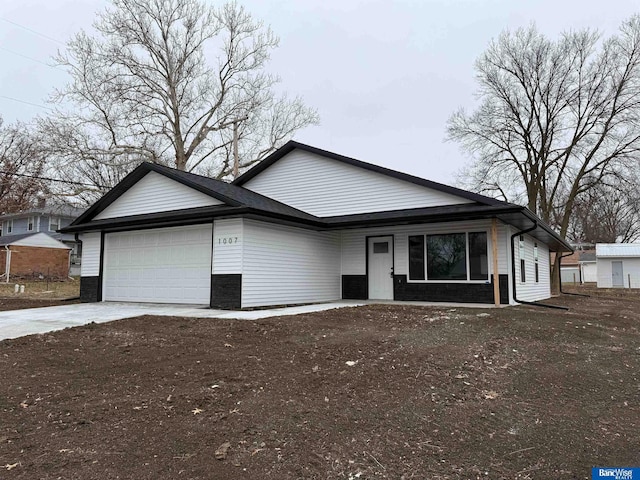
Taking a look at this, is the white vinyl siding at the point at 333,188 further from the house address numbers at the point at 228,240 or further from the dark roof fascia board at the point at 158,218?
the house address numbers at the point at 228,240

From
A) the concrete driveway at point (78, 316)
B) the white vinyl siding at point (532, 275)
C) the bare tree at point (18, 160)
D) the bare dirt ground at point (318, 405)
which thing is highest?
the bare tree at point (18, 160)

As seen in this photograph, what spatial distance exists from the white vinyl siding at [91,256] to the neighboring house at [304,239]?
2.0 inches

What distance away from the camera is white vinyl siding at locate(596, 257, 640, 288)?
33344mm

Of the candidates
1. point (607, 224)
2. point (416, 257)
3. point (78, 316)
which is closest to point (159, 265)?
point (78, 316)

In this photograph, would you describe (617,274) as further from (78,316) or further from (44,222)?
(44,222)

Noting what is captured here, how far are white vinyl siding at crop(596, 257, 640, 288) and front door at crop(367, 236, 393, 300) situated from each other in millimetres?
27840

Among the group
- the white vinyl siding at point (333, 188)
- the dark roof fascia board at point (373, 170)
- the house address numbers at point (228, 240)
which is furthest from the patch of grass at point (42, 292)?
the house address numbers at point (228, 240)

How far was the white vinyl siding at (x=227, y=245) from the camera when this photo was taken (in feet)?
37.0

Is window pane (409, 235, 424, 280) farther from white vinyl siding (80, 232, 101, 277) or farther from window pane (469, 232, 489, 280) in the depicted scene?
white vinyl siding (80, 232, 101, 277)

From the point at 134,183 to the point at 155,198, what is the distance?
1.13 metres

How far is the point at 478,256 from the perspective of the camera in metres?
12.6

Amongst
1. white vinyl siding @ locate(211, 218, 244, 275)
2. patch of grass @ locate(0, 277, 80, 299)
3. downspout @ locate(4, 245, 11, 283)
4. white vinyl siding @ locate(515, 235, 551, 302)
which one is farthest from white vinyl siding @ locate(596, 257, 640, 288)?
downspout @ locate(4, 245, 11, 283)

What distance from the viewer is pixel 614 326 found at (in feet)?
30.5

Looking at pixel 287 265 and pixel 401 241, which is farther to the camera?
pixel 401 241
